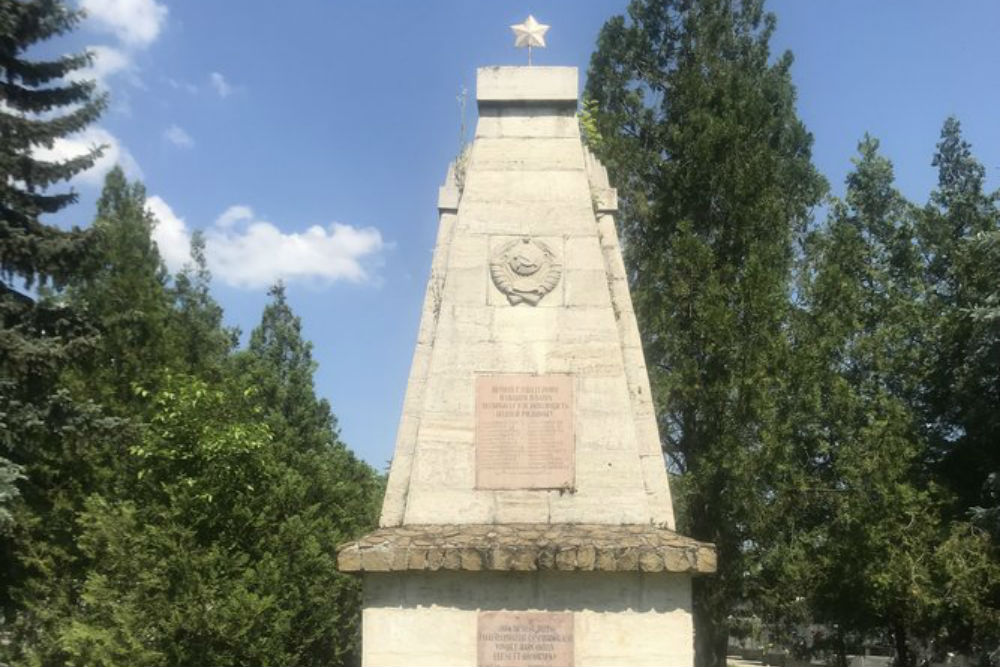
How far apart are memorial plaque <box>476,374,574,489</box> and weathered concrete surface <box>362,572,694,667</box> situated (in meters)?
0.92

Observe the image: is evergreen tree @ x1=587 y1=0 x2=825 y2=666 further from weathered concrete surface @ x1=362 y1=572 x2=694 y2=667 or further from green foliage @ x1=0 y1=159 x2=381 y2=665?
weathered concrete surface @ x1=362 y1=572 x2=694 y2=667

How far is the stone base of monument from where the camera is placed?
8430mm

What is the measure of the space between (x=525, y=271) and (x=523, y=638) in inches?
129

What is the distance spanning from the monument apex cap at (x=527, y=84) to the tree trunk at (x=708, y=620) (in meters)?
10.3

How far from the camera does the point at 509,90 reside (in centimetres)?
1020

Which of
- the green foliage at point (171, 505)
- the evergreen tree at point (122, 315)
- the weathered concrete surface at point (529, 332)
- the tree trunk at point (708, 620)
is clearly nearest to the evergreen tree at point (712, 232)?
the tree trunk at point (708, 620)

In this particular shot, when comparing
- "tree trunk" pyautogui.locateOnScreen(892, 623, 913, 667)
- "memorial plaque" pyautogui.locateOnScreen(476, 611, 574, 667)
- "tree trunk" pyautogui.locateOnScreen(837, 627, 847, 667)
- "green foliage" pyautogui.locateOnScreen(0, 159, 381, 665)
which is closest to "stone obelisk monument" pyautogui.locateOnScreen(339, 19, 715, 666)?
"memorial plaque" pyautogui.locateOnScreen(476, 611, 574, 667)

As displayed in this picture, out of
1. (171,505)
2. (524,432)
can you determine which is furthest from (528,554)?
(171,505)

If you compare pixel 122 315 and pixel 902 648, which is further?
pixel 122 315

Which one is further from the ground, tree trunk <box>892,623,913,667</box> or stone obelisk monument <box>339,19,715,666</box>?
stone obelisk monument <box>339,19,715,666</box>

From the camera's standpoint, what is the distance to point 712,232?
65.6 feet

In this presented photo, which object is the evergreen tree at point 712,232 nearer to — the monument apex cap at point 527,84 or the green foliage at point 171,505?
the green foliage at point 171,505

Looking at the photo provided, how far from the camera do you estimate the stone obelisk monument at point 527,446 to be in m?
8.54

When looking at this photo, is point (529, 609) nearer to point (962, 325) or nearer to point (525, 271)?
point (525, 271)
